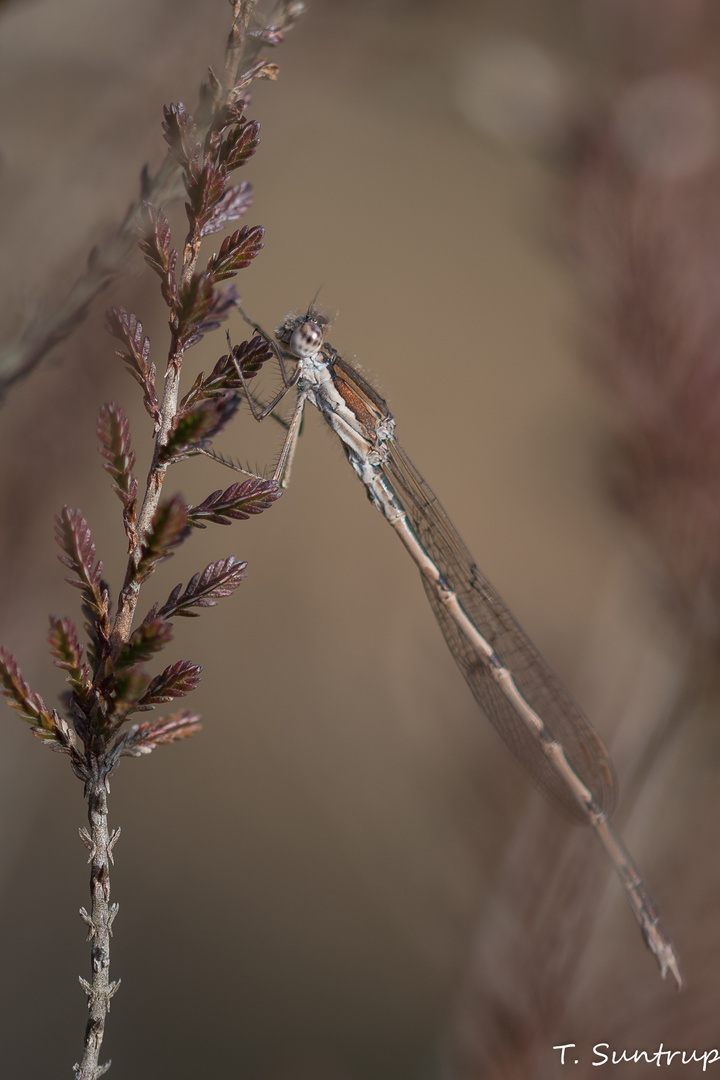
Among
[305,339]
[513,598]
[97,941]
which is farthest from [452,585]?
[97,941]

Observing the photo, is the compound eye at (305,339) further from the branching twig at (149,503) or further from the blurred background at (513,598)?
the branching twig at (149,503)

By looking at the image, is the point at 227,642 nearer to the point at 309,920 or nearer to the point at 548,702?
the point at 309,920

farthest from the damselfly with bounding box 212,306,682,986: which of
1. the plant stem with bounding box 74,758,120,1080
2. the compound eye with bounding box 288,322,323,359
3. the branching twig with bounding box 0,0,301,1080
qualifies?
the plant stem with bounding box 74,758,120,1080

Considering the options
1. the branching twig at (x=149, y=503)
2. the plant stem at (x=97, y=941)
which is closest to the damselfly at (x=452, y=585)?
the branching twig at (x=149, y=503)

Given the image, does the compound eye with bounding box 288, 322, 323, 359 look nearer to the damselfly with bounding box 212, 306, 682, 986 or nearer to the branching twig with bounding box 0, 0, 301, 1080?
the damselfly with bounding box 212, 306, 682, 986

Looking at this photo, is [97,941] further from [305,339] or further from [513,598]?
[513,598]

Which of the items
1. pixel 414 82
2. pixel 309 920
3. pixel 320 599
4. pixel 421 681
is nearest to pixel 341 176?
pixel 414 82

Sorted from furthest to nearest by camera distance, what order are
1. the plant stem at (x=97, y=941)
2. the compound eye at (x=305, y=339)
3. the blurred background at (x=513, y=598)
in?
the compound eye at (x=305, y=339) < the blurred background at (x=513, y=598) < the plant stem at (x=97, y=941)

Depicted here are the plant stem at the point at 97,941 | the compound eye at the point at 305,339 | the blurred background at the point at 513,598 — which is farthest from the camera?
the compound eye at the point at 305,339
